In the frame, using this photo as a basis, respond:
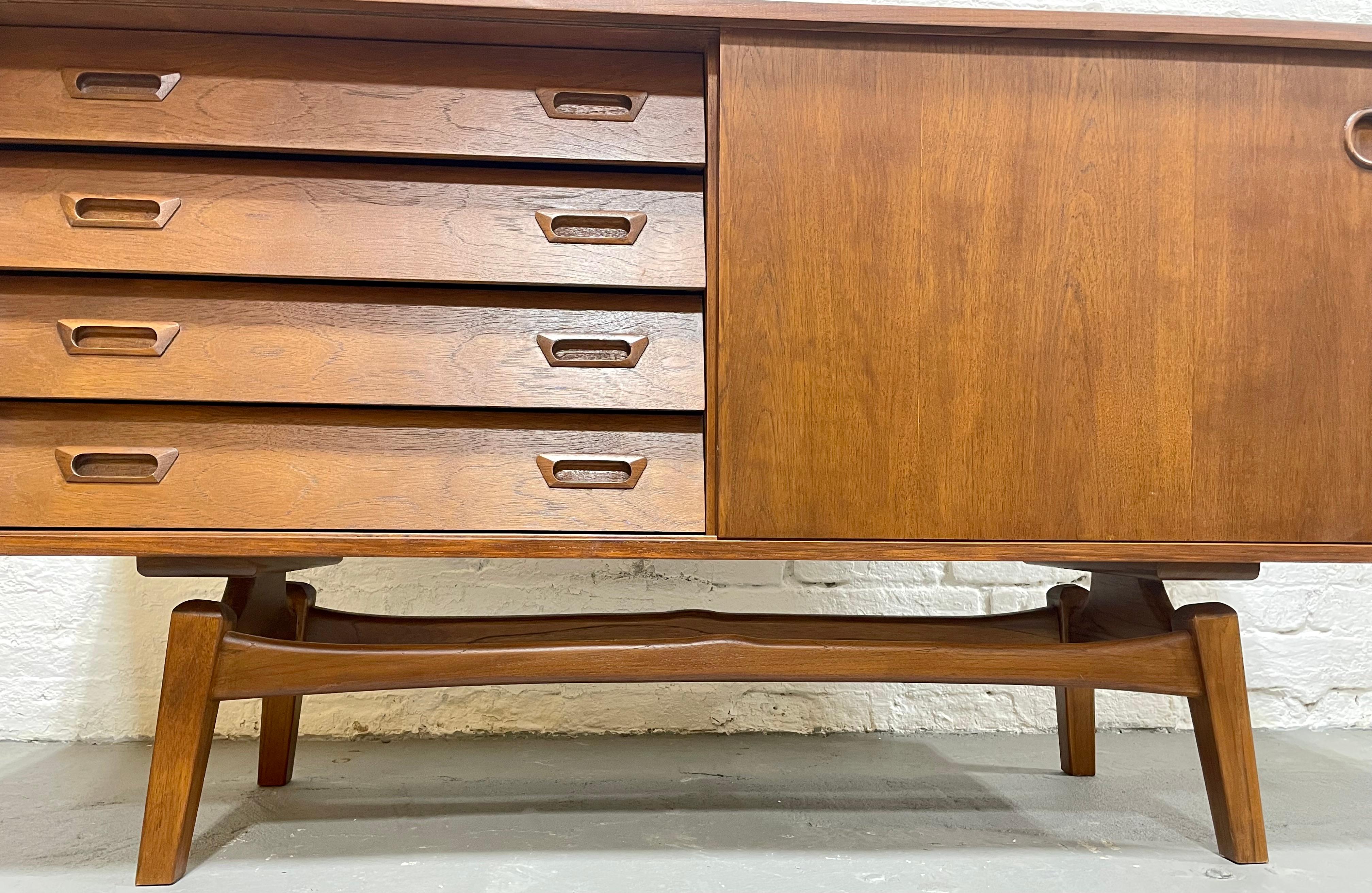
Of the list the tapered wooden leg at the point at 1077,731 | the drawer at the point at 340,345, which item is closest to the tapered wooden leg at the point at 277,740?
the drawer at the point at 340,345

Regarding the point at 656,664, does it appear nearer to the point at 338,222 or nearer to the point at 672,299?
the point at 672,299

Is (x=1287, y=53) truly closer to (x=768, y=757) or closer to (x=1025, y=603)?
(x=1025, y=603)

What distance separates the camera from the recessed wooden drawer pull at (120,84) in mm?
981

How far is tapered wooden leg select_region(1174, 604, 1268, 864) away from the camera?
1051mm

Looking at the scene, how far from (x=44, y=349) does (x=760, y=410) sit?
0.78 m

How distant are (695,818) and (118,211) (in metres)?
0.99

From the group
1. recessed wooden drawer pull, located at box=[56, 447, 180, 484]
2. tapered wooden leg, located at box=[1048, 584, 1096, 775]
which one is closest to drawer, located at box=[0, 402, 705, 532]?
recessed wooden drawer pull, located at box=[56, 447, 180, 484]

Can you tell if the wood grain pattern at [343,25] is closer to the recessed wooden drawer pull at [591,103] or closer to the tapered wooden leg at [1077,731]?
the recessed wooden drawer pull at [591,103]

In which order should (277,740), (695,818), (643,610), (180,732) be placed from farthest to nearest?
(643,610) → (277,740) → (695,818) → (180,732)

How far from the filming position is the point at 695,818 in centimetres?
117

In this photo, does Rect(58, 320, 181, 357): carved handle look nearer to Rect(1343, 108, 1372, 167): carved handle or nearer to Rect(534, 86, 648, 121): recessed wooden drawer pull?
Rect(534, 86, 648, 121): recessed wooden drawer pull

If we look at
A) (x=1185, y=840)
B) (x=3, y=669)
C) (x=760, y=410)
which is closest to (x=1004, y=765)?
(x=1185, y=840)

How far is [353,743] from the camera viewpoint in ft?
5.15

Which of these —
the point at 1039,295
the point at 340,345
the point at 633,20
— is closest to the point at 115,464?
the point at 340,345
